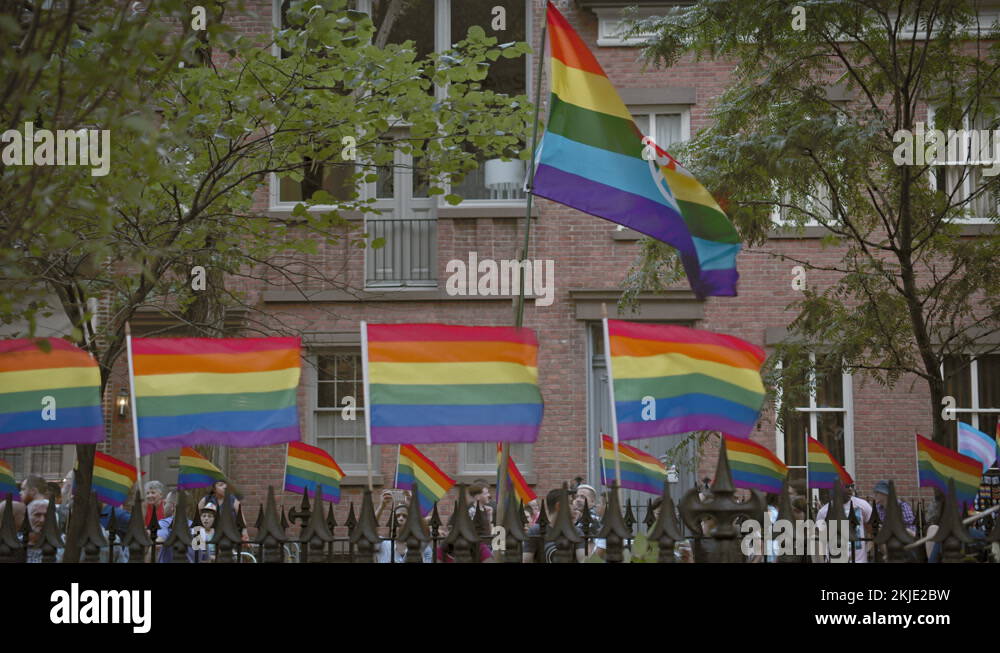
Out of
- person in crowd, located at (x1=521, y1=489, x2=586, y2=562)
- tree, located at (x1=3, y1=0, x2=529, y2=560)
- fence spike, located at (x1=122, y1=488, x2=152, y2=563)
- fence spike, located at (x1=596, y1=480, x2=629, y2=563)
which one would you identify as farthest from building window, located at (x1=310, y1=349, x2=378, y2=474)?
fence spike, located at (x1=596, y1=480, x2=629, y2=563)

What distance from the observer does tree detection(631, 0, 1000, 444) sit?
43.7 ft

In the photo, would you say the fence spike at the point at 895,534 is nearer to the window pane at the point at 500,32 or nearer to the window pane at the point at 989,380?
the window pane at the point at 989,380

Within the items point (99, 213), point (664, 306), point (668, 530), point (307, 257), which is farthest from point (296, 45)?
point (664, 306)

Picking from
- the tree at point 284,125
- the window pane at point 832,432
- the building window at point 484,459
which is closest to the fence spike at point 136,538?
the tree at point 284,125

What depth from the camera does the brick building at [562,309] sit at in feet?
67.5

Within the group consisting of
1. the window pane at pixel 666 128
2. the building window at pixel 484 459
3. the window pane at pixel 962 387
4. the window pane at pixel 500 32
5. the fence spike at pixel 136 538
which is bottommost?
the building window at pixel 484 459

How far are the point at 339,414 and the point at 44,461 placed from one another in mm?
5061

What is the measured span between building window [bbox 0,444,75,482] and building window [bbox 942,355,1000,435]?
1487 centimetres

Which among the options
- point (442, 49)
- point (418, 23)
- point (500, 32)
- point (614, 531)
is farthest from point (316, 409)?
point (614, 531)

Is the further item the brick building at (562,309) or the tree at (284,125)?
the brick building at (562,309)

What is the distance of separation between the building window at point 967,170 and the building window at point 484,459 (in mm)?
7930

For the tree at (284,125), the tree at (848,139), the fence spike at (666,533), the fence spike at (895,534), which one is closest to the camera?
the fence spike at (895,534)
